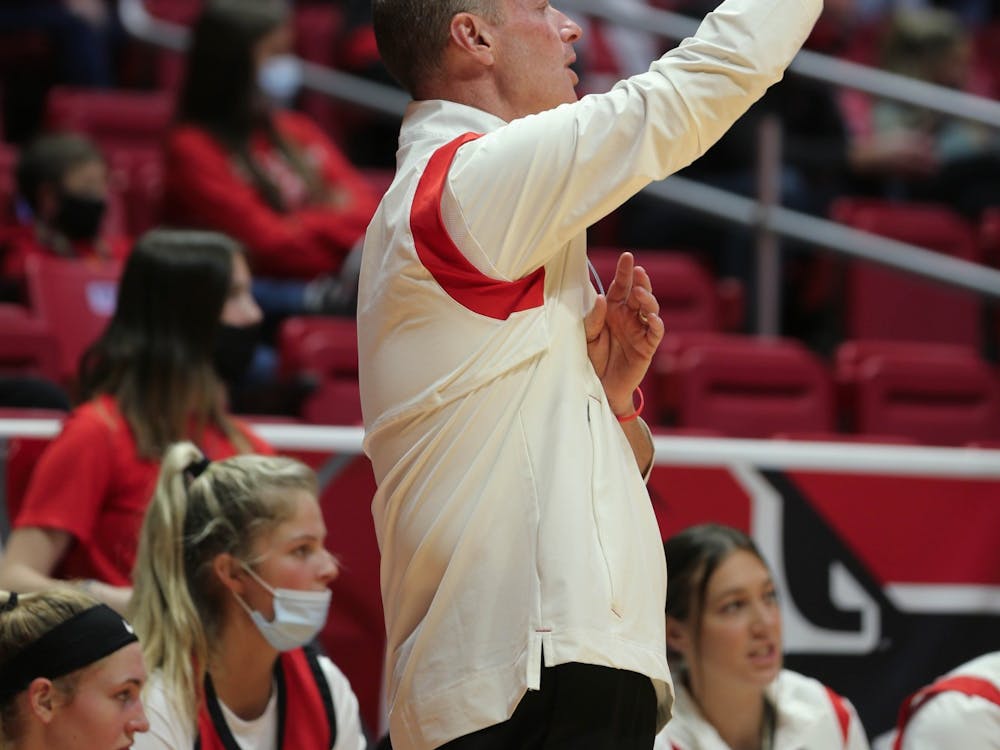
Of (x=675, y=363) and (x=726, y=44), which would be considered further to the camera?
(x=675, y=363)

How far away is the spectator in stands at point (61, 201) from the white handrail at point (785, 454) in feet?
4.91

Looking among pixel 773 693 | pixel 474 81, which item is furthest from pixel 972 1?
pixel 474 81

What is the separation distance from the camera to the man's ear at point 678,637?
3.23 metres

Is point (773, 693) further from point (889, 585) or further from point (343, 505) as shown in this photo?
point (343, 505)

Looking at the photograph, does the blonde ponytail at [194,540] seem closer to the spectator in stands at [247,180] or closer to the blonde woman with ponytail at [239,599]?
the blonde woman with ponytail at [239,599]

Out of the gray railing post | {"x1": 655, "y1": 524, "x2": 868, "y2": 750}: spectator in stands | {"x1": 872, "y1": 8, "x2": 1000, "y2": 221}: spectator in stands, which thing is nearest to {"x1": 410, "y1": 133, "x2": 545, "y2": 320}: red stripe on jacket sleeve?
{"x1": 655, "y1": 524, "x2": 868, "y2": 750}: spectator in stands

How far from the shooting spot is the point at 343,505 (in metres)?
3.59

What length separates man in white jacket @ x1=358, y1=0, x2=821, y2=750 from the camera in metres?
2.08

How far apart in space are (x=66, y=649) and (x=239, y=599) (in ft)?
1.48

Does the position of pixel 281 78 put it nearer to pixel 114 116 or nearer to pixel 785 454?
pixel 114 116

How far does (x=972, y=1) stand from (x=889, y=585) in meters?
5.66

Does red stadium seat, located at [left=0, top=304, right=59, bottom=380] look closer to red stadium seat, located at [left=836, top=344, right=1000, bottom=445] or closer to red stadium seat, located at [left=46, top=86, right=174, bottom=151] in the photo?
red stadium seat, located at [left=836, top=344, right=1000, bottom=445]

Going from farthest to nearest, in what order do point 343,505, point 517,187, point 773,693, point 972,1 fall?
point 972,1 → point 343,505 → point 773,693 → point 517,187

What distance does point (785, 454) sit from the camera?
3680mm
